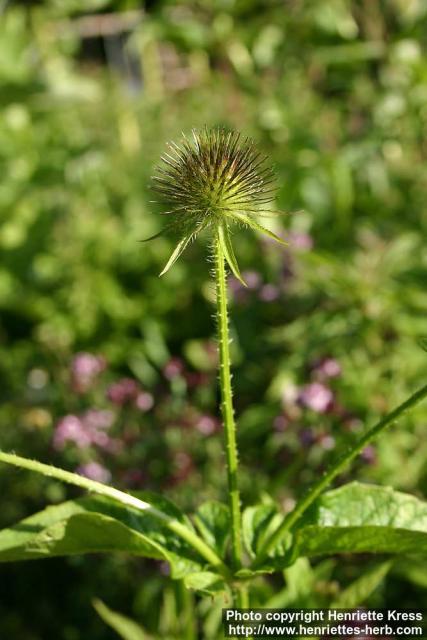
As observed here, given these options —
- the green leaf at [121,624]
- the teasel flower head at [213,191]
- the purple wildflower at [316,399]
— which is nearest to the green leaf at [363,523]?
the teasel flower head at [213,191]

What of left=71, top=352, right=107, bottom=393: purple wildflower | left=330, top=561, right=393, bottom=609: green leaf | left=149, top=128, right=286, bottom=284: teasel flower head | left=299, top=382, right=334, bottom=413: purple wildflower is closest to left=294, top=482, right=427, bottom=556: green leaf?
left=330, top=561, right=393, bottom=609: green leaf

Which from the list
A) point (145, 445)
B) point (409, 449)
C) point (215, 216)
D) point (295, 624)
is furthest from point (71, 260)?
point (215, 216)

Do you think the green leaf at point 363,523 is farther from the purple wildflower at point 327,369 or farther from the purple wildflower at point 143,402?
the purple wildflower at point 143,402

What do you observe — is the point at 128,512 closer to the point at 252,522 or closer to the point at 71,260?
the point at 252,522

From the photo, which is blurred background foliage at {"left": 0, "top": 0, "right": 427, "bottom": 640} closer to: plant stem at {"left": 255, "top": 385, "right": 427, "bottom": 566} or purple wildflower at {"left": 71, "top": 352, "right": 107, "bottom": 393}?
purple wildflower at {"left": 71, "top": 352, "right": 107, "bottom": 393}

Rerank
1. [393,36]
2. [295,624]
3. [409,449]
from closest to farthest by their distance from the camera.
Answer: [295,624] → [409,449] → [393,36]

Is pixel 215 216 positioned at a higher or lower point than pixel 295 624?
higher
